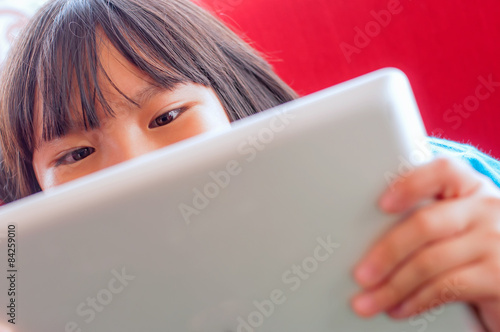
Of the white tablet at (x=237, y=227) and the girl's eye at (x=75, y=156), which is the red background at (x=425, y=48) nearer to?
the girl's eye at (x=75, y=156)

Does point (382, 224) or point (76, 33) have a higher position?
point (76, 33)

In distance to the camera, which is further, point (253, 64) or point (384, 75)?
point (253, 64)

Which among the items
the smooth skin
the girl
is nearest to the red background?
the girl

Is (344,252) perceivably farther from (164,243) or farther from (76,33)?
(76,33)

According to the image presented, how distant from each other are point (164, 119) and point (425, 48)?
23.3 inches

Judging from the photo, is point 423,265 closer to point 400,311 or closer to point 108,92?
point 400,311

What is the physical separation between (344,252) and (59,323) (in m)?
0.19

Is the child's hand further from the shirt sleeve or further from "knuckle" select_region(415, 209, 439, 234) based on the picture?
the shirt sleeve

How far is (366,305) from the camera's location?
28 centimetres

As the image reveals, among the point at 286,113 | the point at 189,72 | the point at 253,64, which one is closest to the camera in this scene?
the point at 286,113

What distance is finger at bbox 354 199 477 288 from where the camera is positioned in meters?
0.27

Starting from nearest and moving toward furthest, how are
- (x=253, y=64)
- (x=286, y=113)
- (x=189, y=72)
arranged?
1. (x=286, y=113)
2. (x=189, y=72)
3. (x=253, y=64)

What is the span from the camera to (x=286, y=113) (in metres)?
0.26

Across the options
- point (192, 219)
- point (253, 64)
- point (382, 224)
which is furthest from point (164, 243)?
point (253, 64)
